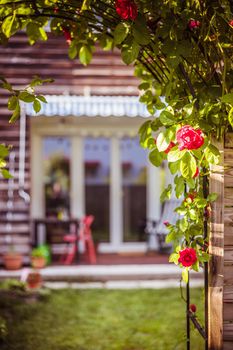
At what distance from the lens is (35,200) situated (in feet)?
29.3

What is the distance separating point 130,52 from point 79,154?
21.9 ft

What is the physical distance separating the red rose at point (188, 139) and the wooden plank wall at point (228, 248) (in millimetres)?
373

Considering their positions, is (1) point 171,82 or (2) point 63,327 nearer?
(1) point 171,82

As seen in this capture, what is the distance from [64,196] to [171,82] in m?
6.85

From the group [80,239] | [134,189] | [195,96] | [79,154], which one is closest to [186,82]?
[195,96]

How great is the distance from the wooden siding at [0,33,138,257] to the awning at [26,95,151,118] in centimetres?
84

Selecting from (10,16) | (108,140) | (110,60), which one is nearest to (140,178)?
(108,140)

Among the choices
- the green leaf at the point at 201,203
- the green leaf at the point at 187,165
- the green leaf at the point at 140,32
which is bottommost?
the green leaf at the point at 201,203

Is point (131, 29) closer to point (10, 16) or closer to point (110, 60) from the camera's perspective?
point (10, 16)

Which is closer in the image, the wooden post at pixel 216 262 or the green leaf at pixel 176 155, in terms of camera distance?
Result: the green leaf at pixel 176 155

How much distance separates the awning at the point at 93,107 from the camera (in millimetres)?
7246

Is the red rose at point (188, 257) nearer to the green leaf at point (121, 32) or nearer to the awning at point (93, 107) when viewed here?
the green leaf at point (121, 32)

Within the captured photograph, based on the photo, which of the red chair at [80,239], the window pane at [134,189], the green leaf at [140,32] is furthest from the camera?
the window pane at [134,189]

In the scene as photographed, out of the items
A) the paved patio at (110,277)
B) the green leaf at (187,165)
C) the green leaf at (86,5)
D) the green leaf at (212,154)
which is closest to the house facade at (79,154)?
the paved patio at (110,277)
